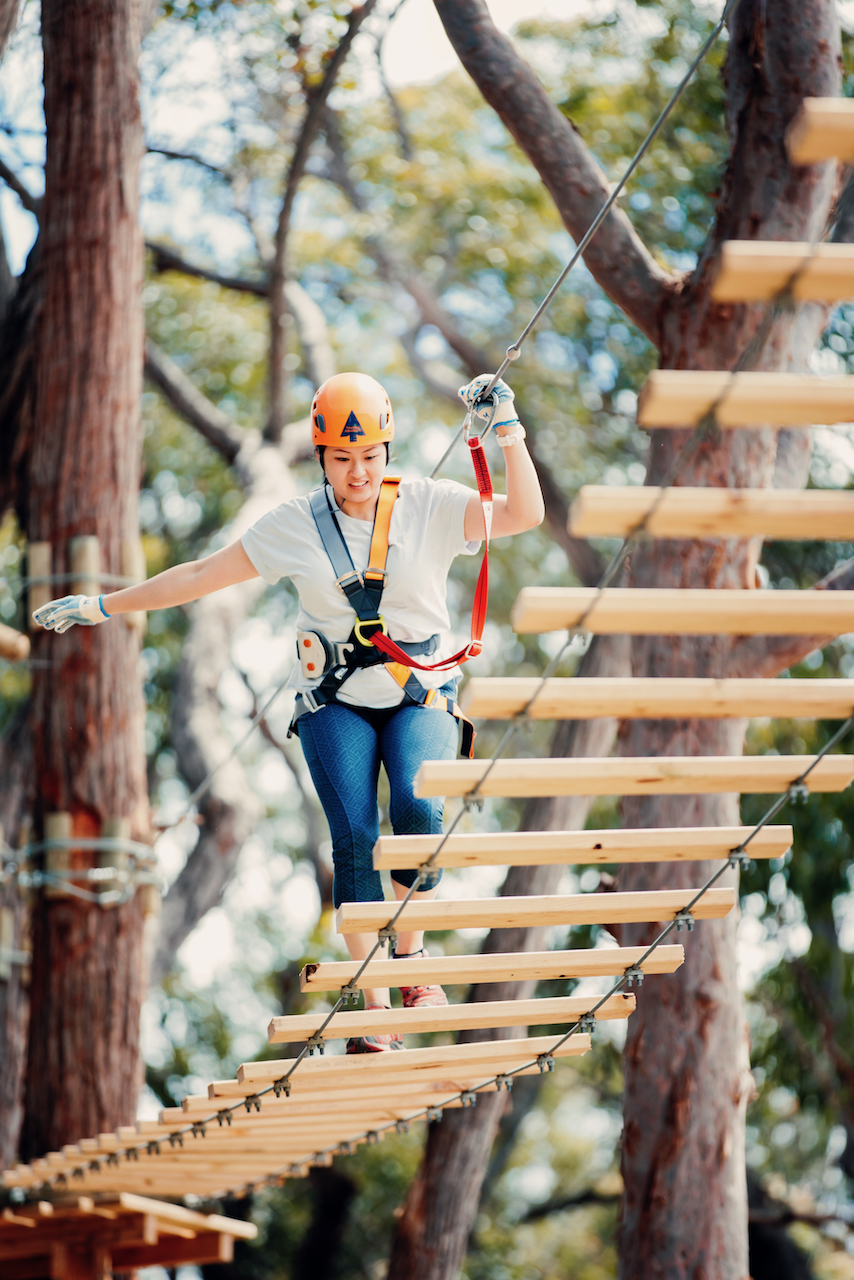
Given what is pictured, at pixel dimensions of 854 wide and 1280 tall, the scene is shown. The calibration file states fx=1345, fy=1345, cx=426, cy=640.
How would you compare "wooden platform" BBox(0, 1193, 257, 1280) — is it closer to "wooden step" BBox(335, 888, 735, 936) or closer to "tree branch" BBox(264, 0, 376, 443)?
"wooden step" BBox(335, 888, 735, 936)

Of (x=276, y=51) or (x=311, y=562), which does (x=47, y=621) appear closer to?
(x=311, y=562)

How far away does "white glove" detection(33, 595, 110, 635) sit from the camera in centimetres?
351

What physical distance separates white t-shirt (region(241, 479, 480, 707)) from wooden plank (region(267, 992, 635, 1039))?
2.44ft

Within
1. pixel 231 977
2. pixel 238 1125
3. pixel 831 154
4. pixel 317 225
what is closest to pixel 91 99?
pixel 238 1125

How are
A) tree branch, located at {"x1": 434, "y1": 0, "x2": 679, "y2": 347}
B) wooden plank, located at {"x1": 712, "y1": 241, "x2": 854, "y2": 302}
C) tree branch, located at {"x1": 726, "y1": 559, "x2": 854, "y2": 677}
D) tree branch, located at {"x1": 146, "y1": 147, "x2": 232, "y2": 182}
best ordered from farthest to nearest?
1. tree branch, located at {"x1": 146, "y1": 147, "x2": 232, "y2": 182}
2. tree branch, located at {"x1": 434, "y1": 0, "x2": 679, "y2": 347}
3. tree branch, located at {"x1": 726, "y1": 559, "x2": 854, "y2": 677}
4. wooden plank, located at {"x1": 712, "y1": 241, "x2": 854, "y2": 302}

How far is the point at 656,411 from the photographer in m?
2.04

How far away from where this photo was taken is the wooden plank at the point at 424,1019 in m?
3.01

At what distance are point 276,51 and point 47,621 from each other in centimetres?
649

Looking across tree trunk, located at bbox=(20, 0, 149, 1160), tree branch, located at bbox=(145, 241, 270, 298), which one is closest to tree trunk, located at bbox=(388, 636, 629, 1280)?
tree trunk, located at bbox=(20, 0, 149, 1160)

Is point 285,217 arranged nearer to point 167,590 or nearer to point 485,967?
point 167,590

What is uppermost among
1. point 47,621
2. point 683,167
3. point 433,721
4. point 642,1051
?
point 683,167

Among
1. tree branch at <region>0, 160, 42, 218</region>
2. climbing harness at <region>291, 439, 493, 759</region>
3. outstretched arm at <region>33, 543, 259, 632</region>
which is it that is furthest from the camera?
tree branch at <region>0, 160, 42, 218</region>

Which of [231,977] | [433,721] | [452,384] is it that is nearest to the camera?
[433,721]

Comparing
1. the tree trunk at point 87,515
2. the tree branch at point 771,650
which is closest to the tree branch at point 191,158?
the tree trunk at point 87,515
